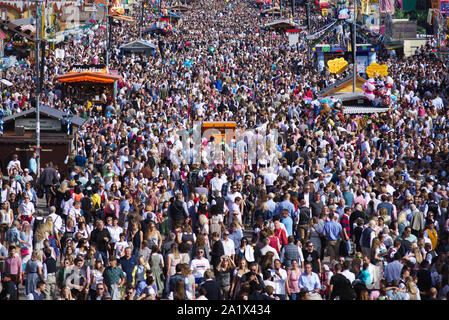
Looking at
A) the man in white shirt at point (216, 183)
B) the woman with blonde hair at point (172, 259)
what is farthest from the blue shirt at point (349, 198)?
the woman with blonde hair at point (172, 259)

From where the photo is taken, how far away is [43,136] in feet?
78.9

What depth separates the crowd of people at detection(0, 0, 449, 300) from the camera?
1363 centimetres

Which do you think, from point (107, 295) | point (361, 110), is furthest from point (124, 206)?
point (361, 110)

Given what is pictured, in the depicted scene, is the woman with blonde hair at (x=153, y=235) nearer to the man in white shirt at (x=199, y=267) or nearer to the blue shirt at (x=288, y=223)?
the man in white shirt at (x=199, y=267)

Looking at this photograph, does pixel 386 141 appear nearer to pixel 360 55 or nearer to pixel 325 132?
pixel 325 132

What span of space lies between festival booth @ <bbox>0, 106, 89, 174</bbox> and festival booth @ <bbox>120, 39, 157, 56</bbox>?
2367 centimetres

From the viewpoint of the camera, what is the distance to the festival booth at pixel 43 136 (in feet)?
77.2

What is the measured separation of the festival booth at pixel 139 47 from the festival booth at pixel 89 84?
12.9 m

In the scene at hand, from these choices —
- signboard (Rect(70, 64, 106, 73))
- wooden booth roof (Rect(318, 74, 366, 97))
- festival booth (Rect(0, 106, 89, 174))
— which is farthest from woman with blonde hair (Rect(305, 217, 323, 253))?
signboard (Rect(70, 64, 106, 73))

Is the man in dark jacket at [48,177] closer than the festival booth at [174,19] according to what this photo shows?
Yes

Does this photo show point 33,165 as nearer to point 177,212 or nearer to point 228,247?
point 177,212

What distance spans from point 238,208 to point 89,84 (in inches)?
717

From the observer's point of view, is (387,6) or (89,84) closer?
(89,84)
